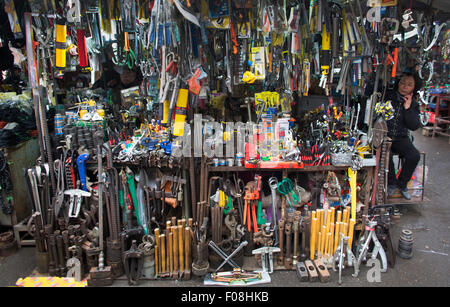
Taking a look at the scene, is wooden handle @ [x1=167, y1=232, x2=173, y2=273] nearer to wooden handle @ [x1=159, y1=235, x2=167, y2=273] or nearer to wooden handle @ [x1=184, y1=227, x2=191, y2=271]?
wooden handle @ [x1=159, y1=235, x2=167, y2=273]

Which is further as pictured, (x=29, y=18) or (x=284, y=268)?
(x=284, y=268)

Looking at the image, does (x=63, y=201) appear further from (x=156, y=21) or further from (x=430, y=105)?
(x=430, y=105)

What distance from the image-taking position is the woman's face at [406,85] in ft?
14.7

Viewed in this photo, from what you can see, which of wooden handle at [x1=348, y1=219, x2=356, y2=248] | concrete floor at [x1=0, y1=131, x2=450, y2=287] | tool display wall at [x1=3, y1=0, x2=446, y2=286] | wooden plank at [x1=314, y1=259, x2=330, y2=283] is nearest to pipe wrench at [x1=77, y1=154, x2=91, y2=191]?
tool display wall at [x1=3, y1=0, x2=446, y2=286]

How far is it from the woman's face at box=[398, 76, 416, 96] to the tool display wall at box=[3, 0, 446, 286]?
11.8 inches

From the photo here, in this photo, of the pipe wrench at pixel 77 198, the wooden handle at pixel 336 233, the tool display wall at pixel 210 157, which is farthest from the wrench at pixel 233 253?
the pipe wrench at pixel 77 198

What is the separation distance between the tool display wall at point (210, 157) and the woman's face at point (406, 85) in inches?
11.8

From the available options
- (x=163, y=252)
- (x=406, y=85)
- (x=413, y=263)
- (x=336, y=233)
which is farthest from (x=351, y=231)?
(x=406, y=85)

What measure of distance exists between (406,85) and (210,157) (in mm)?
3004

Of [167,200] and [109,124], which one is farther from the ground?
[109,124]

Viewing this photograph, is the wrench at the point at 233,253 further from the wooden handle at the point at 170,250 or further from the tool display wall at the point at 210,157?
the wooden handle at the point at 170,250
